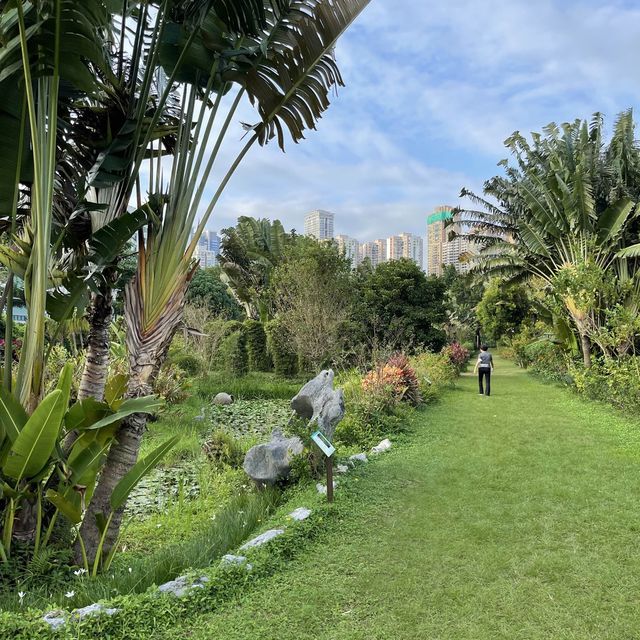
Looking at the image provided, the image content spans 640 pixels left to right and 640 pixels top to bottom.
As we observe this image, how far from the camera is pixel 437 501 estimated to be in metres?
4.79

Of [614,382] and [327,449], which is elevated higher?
[614,382]

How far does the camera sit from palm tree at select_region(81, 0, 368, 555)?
3432 millimetres

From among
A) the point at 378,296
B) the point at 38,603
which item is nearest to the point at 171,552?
the point at 38,603

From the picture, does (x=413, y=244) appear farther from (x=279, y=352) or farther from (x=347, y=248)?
(x=279, y=352)

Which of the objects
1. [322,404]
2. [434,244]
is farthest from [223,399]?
[434,244]

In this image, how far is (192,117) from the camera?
12.2ft

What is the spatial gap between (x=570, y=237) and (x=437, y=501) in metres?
10.6

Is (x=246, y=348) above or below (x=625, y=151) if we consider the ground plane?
below

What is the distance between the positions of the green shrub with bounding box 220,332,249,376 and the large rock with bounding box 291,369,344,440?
1115 cm

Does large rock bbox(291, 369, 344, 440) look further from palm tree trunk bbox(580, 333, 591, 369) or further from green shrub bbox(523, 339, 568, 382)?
green shrub bbox(523, 339, 568, 382)

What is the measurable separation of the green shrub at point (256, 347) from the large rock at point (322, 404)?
12.0m

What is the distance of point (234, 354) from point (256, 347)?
1040mm

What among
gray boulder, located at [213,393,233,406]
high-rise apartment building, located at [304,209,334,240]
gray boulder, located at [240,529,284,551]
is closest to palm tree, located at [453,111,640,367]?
gray boulder, located at [213,393,233,406]

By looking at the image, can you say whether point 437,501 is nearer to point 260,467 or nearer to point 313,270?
point 260,467
